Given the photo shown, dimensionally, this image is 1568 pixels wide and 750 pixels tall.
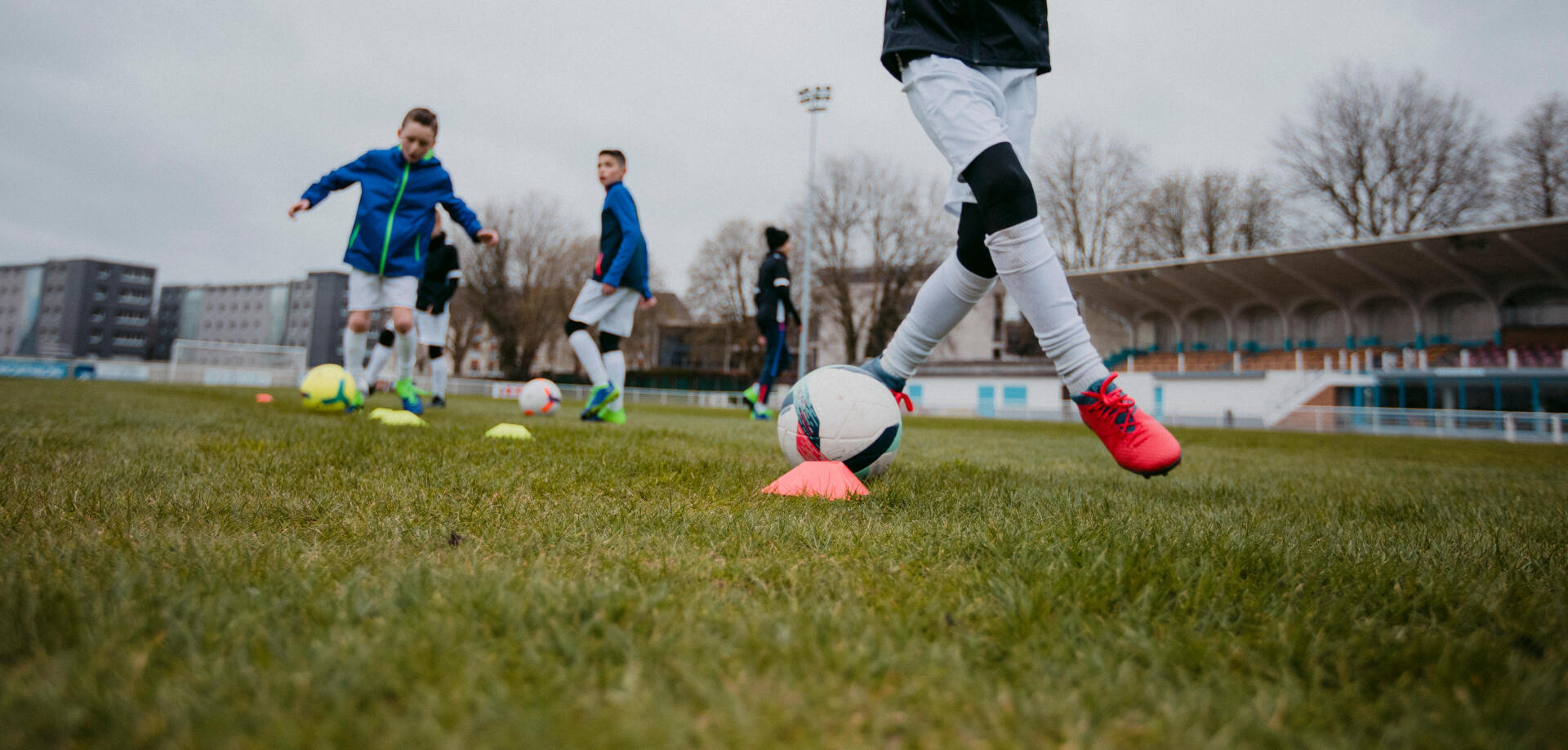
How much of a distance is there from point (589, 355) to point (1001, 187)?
516 cm

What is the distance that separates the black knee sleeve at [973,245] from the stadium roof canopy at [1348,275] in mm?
33135

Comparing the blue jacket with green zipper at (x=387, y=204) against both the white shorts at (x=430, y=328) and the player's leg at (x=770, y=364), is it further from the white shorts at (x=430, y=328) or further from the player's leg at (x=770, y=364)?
the player's leg at (x=770, y=364)

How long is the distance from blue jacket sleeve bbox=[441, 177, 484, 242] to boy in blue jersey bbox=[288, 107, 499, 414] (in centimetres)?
2

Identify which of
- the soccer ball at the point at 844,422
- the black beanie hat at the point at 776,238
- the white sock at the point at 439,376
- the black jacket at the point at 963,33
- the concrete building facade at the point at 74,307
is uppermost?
the concrete building facade at the point at 74,307

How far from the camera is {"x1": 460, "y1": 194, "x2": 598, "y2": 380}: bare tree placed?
131ft

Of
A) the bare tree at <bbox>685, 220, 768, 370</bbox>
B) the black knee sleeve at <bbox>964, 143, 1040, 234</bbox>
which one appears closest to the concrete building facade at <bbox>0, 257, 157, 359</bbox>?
the bare tree at <bbox>685, 220, 768, 370</bbox>

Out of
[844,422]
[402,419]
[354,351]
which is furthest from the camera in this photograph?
[354,351]

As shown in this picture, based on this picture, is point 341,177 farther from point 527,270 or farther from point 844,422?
point 527,270

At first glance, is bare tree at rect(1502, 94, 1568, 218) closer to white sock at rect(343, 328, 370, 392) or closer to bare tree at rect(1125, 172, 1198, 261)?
bare tree at rect(1125, 172, 1198, 261)

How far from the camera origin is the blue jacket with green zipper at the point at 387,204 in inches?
220

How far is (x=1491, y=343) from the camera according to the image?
31.4m

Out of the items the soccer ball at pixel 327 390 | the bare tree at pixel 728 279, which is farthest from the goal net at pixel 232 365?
the soccer ball at pixel 327 390

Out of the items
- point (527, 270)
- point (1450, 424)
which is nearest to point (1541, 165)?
point (1450, 424)

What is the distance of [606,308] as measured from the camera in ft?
23.1
